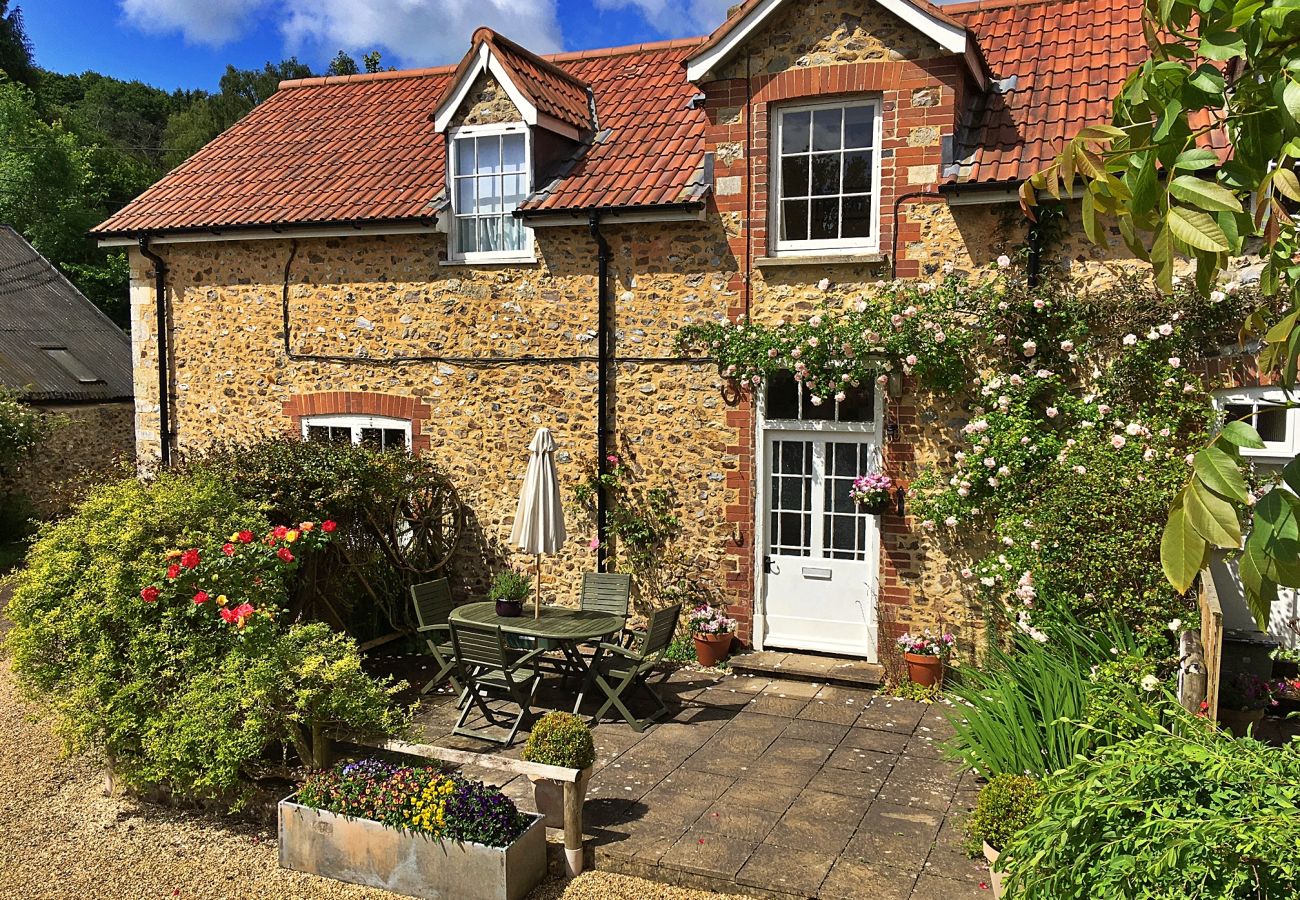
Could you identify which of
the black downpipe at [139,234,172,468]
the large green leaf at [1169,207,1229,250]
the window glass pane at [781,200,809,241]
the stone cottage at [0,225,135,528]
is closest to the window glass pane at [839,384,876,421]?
the window glass pane at [781,200,809,241]

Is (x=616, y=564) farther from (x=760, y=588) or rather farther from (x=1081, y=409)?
(x=1081, y=409)

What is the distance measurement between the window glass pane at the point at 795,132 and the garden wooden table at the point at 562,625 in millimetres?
5246

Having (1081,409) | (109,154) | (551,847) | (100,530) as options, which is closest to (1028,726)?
(551,847)

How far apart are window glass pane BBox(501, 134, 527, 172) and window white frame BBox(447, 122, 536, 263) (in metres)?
0.07

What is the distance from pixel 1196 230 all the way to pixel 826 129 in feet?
29.2

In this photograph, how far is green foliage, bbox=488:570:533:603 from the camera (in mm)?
10672

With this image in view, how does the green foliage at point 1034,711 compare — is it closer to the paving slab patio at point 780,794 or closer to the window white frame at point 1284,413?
the paving slab patio at point 780,794

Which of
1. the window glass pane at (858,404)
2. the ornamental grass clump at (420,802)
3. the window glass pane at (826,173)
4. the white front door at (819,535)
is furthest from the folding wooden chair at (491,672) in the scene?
the window glass pane at (826,173)

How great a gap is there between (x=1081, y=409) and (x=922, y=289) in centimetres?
194

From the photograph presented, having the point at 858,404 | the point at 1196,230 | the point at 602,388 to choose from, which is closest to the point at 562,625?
the point at 602,388

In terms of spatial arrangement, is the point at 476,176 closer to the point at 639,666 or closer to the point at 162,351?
the point at 162,351

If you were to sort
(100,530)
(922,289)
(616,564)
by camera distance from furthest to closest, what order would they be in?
(616,564) → (922,289) → (100,530)

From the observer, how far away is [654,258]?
10.8 m

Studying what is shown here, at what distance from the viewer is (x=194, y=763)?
661 cm
